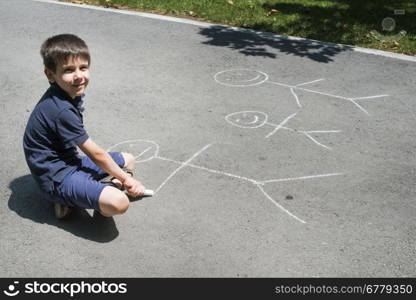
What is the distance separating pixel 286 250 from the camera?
9.40 ft

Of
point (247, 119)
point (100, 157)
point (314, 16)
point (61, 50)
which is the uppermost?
point (61, 50)

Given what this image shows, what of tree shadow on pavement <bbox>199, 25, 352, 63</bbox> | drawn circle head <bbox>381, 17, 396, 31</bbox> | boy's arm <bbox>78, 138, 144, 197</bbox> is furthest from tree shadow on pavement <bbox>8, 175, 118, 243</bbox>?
drawn circle head <bbox>381, 17, 396, 31</bbox>

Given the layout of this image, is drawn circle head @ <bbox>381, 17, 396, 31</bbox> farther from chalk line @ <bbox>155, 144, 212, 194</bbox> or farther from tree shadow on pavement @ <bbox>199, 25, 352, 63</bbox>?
chalk line @ <bbox>155, 144, 212, 194</bbox>

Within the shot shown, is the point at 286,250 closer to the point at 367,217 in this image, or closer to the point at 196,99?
the point at 367,217

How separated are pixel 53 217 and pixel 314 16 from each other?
545cm

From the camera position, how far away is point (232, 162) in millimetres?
3758

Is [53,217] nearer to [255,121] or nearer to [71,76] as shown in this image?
[71,76]

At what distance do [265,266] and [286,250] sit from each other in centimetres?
20

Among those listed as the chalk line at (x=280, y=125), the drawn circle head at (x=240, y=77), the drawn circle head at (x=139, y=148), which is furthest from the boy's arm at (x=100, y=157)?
the drawn circle head at (x=240, y=77)

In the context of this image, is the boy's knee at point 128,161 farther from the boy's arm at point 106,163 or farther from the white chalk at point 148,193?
the boy's arm at point 106,163

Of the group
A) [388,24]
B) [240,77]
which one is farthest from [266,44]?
[388,24]

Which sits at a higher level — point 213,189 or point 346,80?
point 346,80

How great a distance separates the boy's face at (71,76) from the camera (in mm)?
2859

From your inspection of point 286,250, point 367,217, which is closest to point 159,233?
point 286,250
